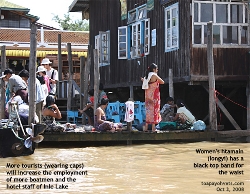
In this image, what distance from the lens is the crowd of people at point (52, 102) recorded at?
12.7 meters

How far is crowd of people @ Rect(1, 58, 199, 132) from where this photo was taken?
502 inches

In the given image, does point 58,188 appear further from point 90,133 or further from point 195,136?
point 195,136

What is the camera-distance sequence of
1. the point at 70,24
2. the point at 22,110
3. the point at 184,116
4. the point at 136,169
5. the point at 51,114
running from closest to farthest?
the point at 136,169, the point at 22,110, the point at 51,114, the point at 184,116, the point at 70,24

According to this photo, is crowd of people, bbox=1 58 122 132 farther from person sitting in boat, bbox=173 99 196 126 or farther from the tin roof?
the tin roof

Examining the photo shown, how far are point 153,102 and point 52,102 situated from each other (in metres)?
2.52

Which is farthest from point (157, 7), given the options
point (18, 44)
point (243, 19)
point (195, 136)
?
point (18, 44)

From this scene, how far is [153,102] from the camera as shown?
544 inches

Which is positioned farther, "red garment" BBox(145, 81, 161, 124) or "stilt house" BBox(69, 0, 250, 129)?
"stilt house" BBox(69, 0, 250, 129)

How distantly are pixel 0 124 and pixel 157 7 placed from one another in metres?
7.69

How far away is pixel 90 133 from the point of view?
13.5 m

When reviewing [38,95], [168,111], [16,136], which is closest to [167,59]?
[168,111]

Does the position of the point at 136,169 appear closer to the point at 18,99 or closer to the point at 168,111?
the point at 18,99

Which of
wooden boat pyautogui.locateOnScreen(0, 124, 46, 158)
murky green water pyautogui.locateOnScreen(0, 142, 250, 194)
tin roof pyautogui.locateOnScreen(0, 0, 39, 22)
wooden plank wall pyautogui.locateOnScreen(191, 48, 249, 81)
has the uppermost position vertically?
tin roof pyautogui.locateOnScreen(0, 0, 39, 22)

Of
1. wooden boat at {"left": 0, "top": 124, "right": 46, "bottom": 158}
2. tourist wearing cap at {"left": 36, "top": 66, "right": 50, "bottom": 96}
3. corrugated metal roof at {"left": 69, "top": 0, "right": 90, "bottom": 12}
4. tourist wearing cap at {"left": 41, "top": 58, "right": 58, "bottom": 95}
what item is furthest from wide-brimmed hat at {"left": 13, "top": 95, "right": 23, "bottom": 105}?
corrugated metal roof at {"left": 69, "top": 0, "right": 90, "bottom": 12}
